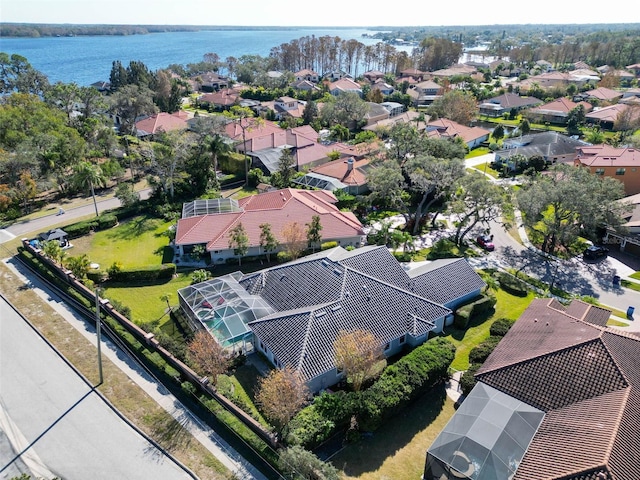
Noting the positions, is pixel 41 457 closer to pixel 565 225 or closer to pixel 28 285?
pixel 28 285

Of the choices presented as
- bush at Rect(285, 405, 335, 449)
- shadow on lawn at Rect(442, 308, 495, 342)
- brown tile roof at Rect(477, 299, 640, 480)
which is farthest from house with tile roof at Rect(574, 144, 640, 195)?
bush at Rect(285, 405, 335, 449)

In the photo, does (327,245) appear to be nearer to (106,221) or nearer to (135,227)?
(135,227)

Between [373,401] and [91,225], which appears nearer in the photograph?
[373,401]

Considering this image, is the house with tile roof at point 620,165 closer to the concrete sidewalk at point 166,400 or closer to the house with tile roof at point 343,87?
the concrete sidewalk at point 166,400

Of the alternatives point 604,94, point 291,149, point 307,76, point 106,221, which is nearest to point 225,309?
point 106,221

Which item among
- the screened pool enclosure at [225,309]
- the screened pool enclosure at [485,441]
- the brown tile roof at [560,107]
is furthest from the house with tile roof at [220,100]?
the screened pool enclosure at [485,441]

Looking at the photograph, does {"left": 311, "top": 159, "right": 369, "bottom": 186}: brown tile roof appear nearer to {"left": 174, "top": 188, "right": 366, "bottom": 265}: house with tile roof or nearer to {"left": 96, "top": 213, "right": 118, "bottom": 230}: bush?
{"left": 174, "top": 188, "right": 366, "bottom": 265}: house with tile roof
